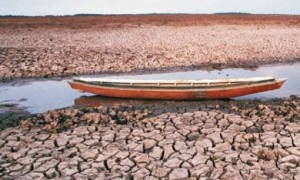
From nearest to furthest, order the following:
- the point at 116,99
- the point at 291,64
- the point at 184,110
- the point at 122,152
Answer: the point at 122,152 < the point at 184,110 < the point at 116,99 < the point at 291,64

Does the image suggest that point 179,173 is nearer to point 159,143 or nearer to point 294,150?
point 159,143

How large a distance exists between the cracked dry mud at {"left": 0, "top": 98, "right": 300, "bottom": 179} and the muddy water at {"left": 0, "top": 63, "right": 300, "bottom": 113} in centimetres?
230

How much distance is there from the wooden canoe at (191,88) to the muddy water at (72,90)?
319 millimetres

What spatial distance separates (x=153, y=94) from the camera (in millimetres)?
10273

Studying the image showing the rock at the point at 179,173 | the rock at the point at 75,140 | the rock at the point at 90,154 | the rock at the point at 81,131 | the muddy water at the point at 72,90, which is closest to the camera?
the rock at the point at 179,173

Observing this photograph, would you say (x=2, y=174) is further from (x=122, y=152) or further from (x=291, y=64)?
(x=291, y=64)

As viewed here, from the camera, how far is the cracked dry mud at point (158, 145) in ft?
18.3

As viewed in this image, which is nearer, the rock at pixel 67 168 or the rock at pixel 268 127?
the rock at pixel 67 168

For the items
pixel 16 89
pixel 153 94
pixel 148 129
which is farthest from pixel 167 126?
pixel 16 89

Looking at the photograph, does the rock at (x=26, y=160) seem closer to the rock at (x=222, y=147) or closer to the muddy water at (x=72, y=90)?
the rock at (x=222, y=147)

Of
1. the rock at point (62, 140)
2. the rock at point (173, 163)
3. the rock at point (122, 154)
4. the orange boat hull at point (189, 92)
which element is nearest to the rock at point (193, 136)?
the rock at point (173, 163)

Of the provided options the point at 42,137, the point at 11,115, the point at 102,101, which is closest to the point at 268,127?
the point at 42,137

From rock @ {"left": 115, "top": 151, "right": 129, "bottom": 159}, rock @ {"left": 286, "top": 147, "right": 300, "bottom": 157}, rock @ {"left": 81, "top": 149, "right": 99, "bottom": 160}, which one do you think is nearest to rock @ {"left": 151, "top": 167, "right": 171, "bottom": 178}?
rock @ {"left": 115, "top": 151, "right": 129, "bottom": 159}

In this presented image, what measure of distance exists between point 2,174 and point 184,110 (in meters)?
4.47
